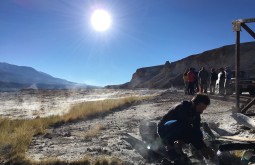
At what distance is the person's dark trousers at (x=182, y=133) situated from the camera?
7.28 meters

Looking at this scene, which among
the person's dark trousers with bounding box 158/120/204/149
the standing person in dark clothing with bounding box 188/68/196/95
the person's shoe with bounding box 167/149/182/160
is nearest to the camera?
the person's dark trousers with bounding box 158/120/204/149

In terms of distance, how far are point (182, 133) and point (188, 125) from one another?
19 cm

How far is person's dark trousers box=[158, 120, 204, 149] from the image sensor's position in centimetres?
728

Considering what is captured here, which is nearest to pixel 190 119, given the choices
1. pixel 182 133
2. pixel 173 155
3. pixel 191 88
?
pixel 182 133

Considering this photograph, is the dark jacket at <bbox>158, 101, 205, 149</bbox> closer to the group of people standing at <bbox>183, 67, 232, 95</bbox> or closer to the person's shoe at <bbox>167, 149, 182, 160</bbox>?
the person's shoe at <bbox>167, 149, 182, 160</bbox>

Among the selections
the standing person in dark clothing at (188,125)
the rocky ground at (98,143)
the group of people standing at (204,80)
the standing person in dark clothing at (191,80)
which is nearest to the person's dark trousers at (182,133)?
the standing person in dark clothing at (188,125)

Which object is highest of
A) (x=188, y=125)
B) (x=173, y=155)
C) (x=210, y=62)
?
(x=210, y=62)

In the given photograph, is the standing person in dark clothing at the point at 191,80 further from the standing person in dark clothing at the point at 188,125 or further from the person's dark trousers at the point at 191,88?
the standing person in dark clothing at the point at 188,125

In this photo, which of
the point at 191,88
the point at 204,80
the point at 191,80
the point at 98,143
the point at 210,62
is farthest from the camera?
the point at 210,62

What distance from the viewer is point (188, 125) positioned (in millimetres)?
7293

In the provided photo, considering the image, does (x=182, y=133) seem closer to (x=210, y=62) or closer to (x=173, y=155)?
(x=173, y=155)

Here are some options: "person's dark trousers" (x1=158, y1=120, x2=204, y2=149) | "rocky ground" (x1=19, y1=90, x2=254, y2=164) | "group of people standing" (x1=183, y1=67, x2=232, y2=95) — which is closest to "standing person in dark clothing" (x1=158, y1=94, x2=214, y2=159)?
"person's dark trousers" (x1=158, y1=120, x2=204, y2=149)

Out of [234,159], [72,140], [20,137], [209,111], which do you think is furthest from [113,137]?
[209,111]

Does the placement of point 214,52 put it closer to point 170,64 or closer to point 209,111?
point 170,64
